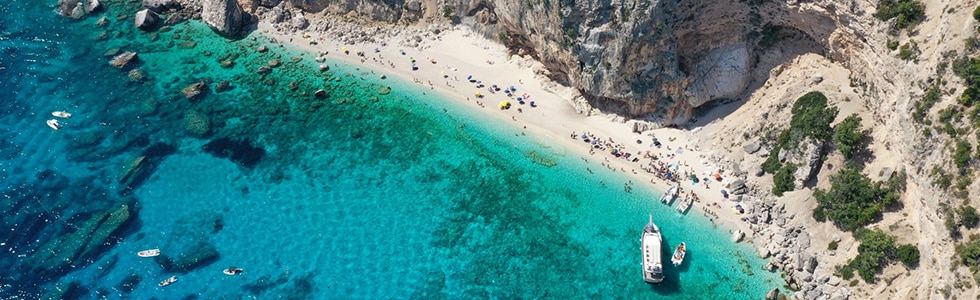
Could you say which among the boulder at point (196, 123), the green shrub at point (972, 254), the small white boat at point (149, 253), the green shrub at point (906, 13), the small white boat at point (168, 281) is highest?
the green shrub at point (906, 13)

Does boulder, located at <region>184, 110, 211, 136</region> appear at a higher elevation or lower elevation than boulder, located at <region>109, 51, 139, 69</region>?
lower

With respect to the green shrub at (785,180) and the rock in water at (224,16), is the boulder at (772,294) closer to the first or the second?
Answer: the green shrub at (785,180)

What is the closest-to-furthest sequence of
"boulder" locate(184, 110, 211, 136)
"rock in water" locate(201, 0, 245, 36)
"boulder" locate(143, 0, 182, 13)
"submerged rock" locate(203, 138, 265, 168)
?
"submerged rock" locate(203, 138, 265, 168) → "boulder" locate(184, 110, 211, 136) → "rock in water" locate(201, 0, 245, 36) → "boulder" locate(143, 0, 182, 13)

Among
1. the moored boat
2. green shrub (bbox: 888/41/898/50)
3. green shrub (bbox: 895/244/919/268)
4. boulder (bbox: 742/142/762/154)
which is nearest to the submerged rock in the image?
the moored boat

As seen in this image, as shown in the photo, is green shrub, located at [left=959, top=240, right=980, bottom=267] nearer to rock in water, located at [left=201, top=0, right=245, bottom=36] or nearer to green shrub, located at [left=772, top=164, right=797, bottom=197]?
green shrub, located at [left=772, top=164, right=797, bottom=197]

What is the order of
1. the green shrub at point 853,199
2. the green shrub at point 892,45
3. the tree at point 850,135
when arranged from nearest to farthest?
1. the green shrub at point 892,45
2. the green shrub at point 853,199
3. the tree at point 850,135

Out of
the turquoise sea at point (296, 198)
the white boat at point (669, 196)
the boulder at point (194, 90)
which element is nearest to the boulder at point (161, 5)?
the turquoise sea at point (296, 198)

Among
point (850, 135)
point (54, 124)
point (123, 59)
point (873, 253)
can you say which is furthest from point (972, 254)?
point (123, 59)

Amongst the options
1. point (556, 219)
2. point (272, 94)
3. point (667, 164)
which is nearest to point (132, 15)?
point (272, 94)
